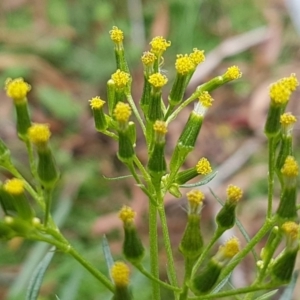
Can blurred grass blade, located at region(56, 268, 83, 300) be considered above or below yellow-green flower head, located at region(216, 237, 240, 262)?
below

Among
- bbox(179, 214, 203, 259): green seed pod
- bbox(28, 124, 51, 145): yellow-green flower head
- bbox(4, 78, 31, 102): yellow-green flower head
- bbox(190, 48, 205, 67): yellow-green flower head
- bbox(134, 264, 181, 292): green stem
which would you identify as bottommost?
bbox(134, 264, 181, 292): green stem

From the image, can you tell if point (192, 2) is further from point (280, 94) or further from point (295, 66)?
point (280, 94)

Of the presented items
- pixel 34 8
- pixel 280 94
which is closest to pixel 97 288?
pixel 280 94

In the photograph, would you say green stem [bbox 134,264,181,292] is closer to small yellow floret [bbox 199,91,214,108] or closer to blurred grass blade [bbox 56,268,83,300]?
small yellow floret [bbox 199,91,214,108]

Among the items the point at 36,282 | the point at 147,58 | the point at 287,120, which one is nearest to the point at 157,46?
the point at 147,58

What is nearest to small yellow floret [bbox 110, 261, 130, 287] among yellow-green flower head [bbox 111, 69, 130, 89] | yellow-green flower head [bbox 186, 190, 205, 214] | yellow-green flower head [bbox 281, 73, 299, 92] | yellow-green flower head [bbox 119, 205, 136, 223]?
yellow-green flower head [bbox 119, 205, 136, 223]

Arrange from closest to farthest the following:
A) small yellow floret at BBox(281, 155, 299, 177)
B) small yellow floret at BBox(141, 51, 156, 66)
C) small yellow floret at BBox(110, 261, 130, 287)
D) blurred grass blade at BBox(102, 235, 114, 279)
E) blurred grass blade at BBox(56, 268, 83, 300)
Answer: small yellow floret at BBox(110, 261, 130, 287) → small yellow floret at BBox(281, 155, 299, 177) → small yellow floret at BBox(141, 51, 156, 66) → blurred grass blade at BBox(102, 235, 114, 279) → blurred grass blade at BBox(56, 268, 83, 300)

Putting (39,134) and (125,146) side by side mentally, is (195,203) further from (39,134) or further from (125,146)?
(39,134)
